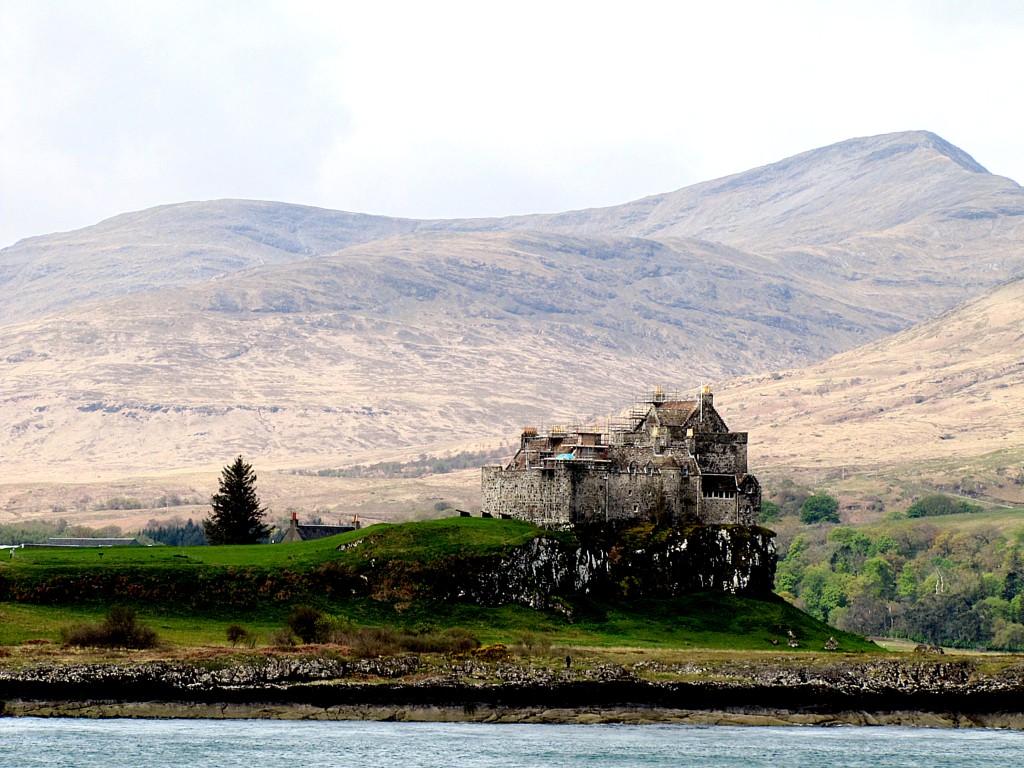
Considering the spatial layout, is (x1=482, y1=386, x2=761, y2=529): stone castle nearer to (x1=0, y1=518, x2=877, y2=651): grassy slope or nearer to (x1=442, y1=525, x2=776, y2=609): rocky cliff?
(x1=442, y1=525, x2=776, y2=609): rocky cliff

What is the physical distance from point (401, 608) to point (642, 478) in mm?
23052

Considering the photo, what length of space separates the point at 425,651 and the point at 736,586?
93.8 feet

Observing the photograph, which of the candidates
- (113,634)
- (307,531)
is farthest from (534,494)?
(113,634)

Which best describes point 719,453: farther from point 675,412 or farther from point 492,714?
point 492,714

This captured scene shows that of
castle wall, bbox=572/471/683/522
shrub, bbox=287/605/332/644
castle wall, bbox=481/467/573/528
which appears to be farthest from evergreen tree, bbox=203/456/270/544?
shrub, bbox=287/605/332/644

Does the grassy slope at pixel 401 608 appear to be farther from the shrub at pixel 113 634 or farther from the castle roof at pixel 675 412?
the castle roof at pixel 675 412

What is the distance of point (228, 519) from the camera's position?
136m

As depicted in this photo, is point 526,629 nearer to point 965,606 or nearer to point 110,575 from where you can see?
point 110,575

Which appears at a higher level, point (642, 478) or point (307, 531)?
point (642, 478)

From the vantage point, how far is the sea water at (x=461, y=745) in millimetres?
79188

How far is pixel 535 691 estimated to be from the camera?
94688 millimetres

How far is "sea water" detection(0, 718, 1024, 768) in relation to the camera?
79.2 meters

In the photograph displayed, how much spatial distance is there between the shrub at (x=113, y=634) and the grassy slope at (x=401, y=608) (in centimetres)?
192

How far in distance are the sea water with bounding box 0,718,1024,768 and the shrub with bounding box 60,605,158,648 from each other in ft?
19.2
